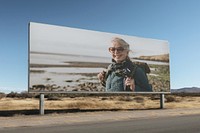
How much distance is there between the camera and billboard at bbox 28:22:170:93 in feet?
106

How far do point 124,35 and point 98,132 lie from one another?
2402 centimetres

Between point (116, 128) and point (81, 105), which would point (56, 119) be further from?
point (81, 105)

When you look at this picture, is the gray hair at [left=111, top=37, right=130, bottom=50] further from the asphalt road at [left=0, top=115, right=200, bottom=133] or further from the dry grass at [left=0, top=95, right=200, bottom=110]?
the asphalt road at [left=0, top=115, right=200, bottom=133]

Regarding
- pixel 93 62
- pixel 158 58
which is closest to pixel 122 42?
pixel 93 62

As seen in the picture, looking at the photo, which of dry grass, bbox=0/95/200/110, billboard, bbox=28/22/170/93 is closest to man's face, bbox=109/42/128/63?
billboard, bbox=28/22/170/93

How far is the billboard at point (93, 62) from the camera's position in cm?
3222

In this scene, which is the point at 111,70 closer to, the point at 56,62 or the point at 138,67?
the point at 138,67

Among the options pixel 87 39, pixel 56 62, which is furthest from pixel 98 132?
pixel 87 39

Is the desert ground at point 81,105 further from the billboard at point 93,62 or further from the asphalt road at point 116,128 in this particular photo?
the asphalt road at point 116,128

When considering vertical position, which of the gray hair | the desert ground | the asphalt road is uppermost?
the gray hair

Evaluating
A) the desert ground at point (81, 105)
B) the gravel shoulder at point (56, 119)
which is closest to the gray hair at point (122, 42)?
the desert ground at point (81, 105)

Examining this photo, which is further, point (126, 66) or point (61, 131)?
point (126, 66)

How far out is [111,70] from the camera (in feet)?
123

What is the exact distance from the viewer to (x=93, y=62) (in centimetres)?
3609
